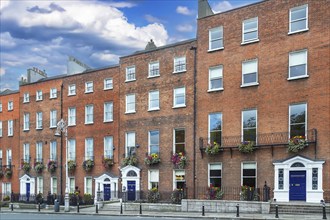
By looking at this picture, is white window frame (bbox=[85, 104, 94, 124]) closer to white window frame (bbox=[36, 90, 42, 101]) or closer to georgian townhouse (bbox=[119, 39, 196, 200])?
georgian townhouse (bbox=[119, 39, 196, 200])

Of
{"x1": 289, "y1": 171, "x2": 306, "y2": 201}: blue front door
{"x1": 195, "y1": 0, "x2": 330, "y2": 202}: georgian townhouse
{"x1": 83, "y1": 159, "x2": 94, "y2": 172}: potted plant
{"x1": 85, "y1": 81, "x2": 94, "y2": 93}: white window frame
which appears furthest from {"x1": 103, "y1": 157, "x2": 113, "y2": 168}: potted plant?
{"x1": 289, "y1": 171, "x2": 306, "y2": 201}: blue front door

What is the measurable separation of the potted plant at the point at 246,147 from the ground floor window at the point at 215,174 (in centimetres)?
241

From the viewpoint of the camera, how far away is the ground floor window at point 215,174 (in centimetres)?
3334

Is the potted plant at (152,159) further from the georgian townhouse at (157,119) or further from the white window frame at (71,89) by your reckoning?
the white window frame at (71,89)

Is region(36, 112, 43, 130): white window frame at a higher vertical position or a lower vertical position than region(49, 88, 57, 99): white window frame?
lower

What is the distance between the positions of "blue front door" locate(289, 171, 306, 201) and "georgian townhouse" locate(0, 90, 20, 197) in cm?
3139

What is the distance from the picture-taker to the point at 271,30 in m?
31.3

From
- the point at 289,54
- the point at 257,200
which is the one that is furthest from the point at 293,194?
the point at 289,54

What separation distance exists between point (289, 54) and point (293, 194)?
8.86 metres

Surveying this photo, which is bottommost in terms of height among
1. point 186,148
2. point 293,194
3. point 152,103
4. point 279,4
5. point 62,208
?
point 62,208

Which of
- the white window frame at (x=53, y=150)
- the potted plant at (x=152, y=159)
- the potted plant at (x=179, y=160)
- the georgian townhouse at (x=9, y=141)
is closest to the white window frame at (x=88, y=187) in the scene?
the white window frame at (x=53, y=150)

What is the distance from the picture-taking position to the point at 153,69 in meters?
38.7

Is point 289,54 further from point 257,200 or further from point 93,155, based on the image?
point 93,155

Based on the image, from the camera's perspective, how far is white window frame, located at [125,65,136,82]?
40156 mm
